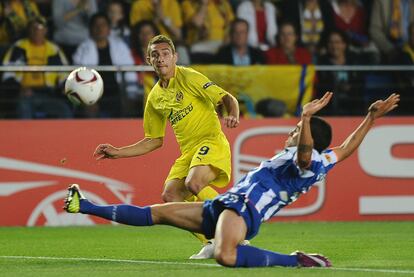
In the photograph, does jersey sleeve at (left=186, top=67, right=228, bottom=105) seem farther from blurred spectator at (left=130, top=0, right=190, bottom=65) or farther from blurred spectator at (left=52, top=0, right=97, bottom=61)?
blurred spectator at (left=52, top=0, right=97, bottom=61)

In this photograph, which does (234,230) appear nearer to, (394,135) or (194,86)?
(194,86)

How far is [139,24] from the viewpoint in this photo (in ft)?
54.0

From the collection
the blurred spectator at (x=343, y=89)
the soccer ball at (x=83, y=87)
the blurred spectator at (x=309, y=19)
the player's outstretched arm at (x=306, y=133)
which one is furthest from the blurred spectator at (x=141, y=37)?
the player's outstretched arm at (x=306, y=133)

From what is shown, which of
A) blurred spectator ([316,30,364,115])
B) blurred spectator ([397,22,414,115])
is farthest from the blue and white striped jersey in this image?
blurred spectator ([397,22,414,115])

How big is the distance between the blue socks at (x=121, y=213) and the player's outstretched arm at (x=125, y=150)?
1.09 m

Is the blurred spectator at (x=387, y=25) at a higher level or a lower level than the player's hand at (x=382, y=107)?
higher

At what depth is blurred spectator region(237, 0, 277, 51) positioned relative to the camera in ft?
57.6

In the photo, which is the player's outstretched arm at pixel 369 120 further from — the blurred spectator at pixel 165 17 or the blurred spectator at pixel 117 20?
the blurred spectator at pixel 117 20

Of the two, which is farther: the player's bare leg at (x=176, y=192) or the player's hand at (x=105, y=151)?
the player's bare leg at (x=176, y=192)

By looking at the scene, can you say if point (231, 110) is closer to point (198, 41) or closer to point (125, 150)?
point (125, 150)

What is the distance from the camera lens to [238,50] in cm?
1677

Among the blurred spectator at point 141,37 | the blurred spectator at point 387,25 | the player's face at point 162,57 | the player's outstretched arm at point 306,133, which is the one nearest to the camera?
the player's outstretched arm at point 306,133

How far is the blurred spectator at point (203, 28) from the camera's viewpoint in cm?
1703

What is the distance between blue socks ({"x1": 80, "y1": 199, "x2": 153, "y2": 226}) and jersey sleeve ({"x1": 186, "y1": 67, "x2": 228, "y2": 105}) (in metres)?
1.75
